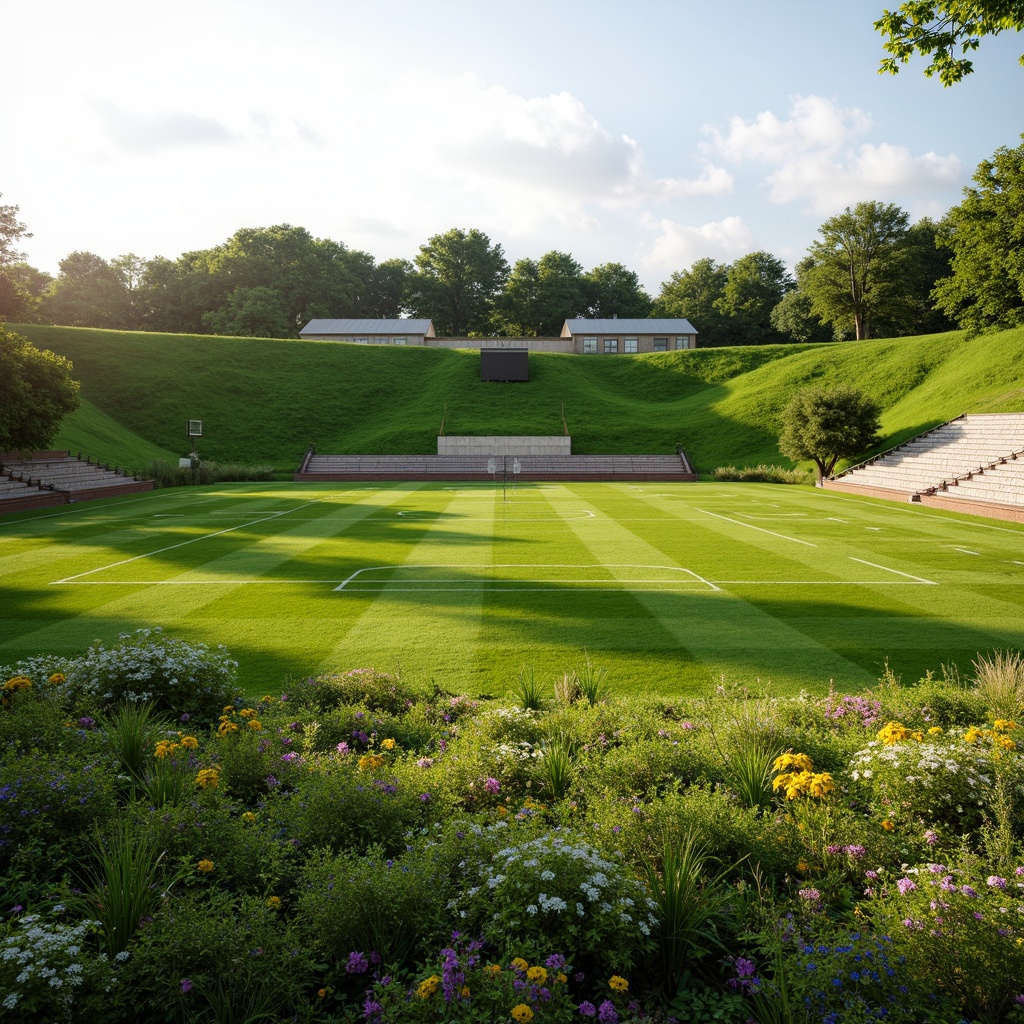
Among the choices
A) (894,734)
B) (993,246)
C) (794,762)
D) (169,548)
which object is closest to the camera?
(794,762)

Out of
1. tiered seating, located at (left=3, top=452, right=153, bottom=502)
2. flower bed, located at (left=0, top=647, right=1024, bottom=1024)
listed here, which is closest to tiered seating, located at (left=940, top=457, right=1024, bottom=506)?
flower bed, located at (left=0, top=647, right=1024, bottom=1024)

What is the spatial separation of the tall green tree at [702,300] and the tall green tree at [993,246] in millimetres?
48041

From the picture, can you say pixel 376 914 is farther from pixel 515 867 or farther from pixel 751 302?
pixel 751 302

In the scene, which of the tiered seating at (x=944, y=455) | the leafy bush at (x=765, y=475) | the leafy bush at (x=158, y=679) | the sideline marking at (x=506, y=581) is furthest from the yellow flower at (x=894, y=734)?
the leafy bush at (x=765, y=475)

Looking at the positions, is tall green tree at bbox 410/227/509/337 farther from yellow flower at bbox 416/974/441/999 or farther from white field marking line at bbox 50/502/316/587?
yellow flower at bbox 416/974/441/999

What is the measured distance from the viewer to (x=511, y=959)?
3.47 m

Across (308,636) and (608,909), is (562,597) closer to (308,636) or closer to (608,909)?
(308,636)

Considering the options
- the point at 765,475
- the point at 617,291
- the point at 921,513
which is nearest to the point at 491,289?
the point at 617,291

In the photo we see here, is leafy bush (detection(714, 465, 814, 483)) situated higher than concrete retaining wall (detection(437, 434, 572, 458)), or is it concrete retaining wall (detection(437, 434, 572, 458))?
concrete retaining wall (detection(437, 434, 572, 458))

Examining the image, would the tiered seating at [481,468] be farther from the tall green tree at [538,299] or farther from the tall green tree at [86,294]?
the tall green tree at [86,294]

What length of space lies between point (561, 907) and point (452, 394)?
58.5 m

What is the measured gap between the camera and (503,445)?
51938 mm

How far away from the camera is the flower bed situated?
331 centimetres

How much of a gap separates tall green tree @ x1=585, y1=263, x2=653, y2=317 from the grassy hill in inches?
1574
